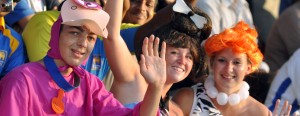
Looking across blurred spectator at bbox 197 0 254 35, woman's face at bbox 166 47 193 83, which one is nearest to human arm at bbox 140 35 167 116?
woman's face at bbox 166 47 193 83

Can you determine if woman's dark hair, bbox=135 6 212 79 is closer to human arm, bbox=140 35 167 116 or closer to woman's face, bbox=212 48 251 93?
woman's face, bbox=212 48 251 93

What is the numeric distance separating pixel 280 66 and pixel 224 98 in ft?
6.91

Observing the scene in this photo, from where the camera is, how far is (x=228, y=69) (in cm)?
454

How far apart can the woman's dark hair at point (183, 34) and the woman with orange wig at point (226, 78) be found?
0.17 metres

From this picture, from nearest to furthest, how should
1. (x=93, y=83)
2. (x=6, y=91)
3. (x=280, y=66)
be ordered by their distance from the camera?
(x=6, y=91) < (x=93, y=83) < (x=280, y=66)

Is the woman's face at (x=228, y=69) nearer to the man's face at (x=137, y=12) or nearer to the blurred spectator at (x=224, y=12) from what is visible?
the man's face at (x=137, y=12)

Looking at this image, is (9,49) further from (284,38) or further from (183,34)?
(284,38)

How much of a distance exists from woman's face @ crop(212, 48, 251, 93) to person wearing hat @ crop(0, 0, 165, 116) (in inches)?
41.7

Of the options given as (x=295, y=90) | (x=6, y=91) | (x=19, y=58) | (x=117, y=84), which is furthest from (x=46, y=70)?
(x=295, y=90)

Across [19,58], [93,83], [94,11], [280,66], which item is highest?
[94,11]

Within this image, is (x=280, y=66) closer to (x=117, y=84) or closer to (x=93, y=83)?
(x=117, y=84)

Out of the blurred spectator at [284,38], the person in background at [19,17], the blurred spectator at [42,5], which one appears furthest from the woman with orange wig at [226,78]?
the blurred spectator at [284,38]

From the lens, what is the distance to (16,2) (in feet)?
15.6

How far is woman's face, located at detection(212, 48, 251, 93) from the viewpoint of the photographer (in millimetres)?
4551
